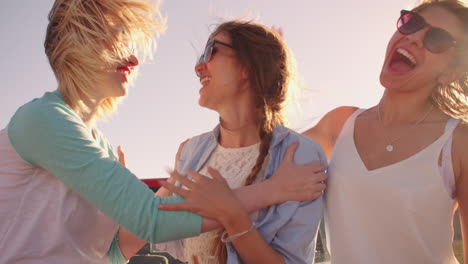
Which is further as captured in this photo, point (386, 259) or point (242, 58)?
point (242, 58)

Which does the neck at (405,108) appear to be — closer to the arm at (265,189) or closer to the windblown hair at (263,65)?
the arm at (265,189)

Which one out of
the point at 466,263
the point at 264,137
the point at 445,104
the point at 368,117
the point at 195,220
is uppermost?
the point at 445,104

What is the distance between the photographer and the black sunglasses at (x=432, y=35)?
7.33ft

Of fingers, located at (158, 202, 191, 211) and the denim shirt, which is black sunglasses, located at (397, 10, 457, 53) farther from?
fingers, located at (158, 202, 191, 211)

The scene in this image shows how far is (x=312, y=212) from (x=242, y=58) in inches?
43.6

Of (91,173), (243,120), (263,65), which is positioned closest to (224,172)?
(243,120)

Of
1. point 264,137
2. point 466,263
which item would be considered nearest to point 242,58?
point 264,137

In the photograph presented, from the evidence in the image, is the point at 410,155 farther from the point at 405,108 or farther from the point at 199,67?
the point at 199,67

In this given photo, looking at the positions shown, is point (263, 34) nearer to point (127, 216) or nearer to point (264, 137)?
point (264, 137)

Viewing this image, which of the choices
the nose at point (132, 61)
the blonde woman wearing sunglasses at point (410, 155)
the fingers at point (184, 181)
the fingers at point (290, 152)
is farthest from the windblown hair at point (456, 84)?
the nose at point (132, 61)

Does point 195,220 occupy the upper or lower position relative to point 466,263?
upper

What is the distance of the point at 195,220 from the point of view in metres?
1.76

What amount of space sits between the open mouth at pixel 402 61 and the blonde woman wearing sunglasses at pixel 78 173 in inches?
33.5

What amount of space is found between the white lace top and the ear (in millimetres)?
1182
